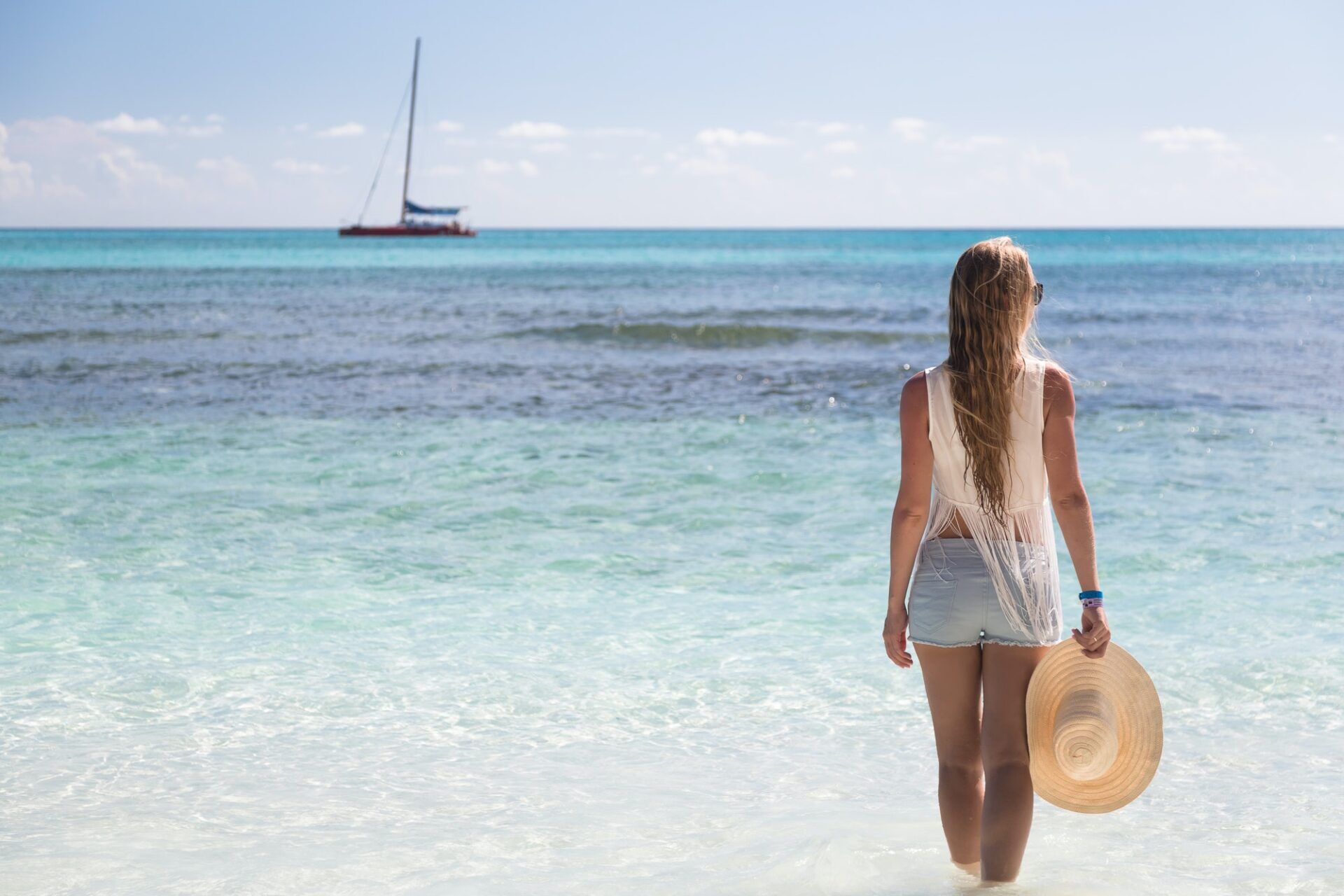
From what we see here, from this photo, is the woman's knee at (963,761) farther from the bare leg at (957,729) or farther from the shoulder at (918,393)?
the shoulder at (918,393)

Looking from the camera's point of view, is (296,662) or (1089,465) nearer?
(296,662)

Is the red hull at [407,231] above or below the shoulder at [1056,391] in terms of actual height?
above

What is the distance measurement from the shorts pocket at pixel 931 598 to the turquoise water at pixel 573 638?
0.87m

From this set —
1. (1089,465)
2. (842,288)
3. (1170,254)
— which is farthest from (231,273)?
(1170,254)

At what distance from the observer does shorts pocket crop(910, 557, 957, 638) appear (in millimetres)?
2982

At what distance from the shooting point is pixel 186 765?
4.25 metres

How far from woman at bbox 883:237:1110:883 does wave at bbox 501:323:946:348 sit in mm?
18439

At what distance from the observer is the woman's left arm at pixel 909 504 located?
297cm

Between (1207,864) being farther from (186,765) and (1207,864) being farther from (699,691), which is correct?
(186,765)

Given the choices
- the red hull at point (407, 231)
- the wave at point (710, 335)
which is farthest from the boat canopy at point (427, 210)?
the wave at point (710, 335)

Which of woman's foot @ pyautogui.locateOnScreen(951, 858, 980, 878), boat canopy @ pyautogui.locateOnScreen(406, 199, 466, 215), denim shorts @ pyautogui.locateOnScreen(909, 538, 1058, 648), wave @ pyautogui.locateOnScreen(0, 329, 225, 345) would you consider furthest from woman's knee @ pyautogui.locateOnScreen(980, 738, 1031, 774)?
boat canopy @ pyautogui.locateOnScreen(406, 199, 466, 215)

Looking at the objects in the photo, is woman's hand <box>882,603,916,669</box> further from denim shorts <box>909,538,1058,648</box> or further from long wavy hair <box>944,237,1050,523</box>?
long wavy hair <box>944,237,1050,523</box>

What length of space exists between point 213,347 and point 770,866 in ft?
61.6

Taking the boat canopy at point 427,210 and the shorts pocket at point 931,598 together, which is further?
the boat canopy at point 427,210
